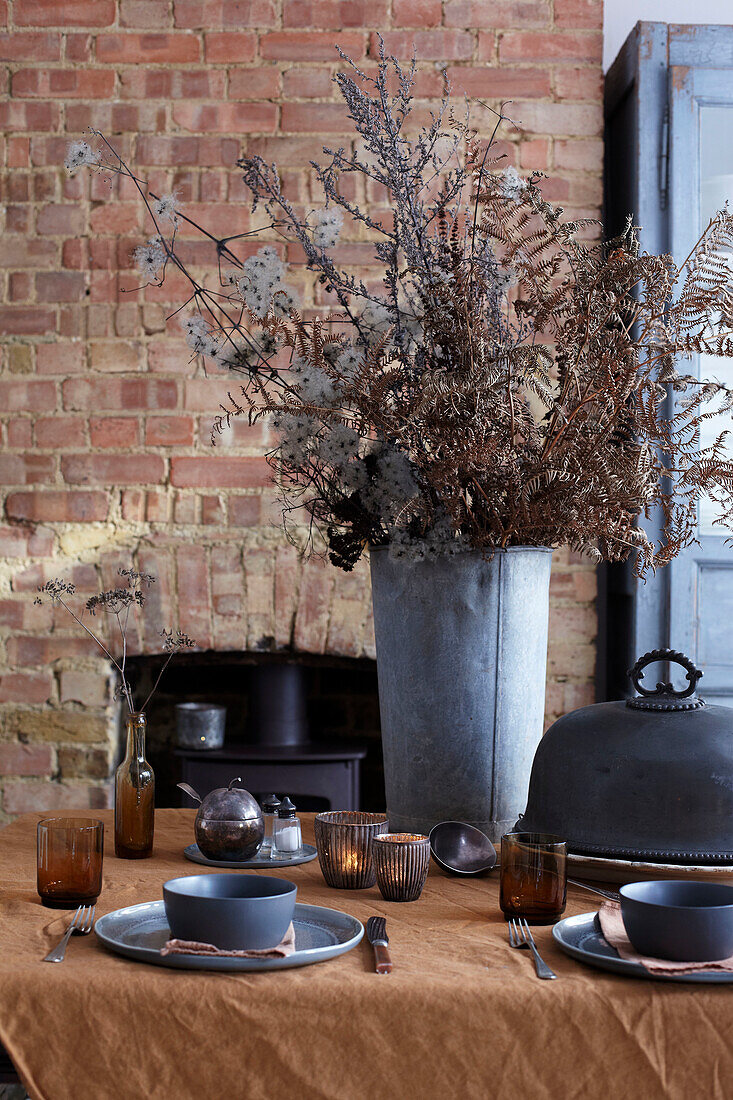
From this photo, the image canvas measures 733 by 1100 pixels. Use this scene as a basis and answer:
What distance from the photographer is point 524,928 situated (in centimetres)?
100

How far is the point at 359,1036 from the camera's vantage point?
81 cm

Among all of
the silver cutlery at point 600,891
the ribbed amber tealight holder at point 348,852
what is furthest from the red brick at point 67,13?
the silver cutlery at point 600,891

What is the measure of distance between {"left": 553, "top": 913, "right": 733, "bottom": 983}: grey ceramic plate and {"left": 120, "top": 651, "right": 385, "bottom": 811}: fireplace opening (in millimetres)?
1645

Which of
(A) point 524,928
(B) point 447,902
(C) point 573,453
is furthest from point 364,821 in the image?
(C) point 573,453

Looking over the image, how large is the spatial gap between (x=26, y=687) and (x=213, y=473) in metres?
0.74

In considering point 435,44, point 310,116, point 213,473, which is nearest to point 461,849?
point 213,473

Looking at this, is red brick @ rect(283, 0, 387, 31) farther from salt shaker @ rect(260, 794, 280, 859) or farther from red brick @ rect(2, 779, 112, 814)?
salt shaker @ rect(260, 794, 280, 859)

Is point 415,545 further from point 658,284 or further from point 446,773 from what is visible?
point 658,284

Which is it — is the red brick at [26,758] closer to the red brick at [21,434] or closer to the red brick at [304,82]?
the red brick at [21,434]

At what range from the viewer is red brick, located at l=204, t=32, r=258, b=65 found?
2.80 m

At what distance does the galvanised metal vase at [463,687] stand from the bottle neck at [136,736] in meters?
0.34

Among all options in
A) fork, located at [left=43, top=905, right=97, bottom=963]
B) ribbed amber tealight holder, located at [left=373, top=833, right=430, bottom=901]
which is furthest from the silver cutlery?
fork, located at [left=43, top=905, right=97, bottom=963]

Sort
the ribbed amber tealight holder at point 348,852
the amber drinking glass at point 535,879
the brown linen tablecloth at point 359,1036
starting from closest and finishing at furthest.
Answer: the brown linen tablecloth at point 359,1036
the amber drinking glass at point 535,879
the ribbed amber tealight holder at point 348,852

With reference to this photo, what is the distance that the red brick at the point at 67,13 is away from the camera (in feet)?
9.21
